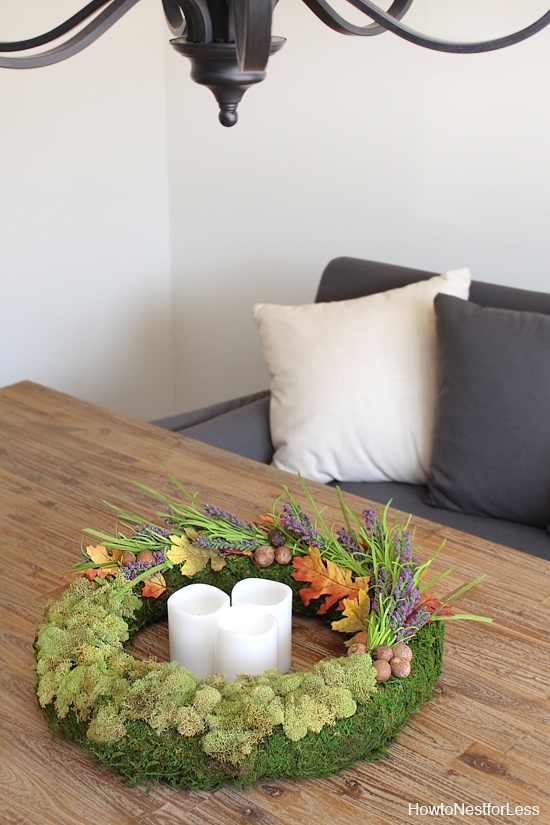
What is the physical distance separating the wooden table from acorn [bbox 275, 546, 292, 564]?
0.32 feet

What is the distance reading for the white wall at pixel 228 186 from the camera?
2.73 m

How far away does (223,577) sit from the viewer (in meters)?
1.34

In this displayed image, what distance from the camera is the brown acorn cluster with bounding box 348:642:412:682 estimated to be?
109 cm

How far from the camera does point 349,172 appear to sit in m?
3.07

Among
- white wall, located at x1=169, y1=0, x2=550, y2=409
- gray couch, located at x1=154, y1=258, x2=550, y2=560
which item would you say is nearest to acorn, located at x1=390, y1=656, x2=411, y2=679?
gray couch, located at x1=154, y1=258, x2=550, y2=560

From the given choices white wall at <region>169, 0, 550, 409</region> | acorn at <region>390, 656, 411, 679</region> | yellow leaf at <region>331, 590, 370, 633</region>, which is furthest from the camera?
white wall at <region>169, 0, 550, 409</region>

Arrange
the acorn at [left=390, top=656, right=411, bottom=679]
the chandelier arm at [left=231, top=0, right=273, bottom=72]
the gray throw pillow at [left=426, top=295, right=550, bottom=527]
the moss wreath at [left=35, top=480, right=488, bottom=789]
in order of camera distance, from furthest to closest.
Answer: the gray throw pillow at [left=426, top=295, right=550, bottom=527] → the acorn at [left=390, top=656, right=411, bottom=679] → the moss wreath at [left=35, top=480, right=488, bottom=789] → the chandelier arm at [left=231, top=0, right=273, bottom=72]

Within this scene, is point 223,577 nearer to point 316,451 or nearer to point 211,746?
point 211,746

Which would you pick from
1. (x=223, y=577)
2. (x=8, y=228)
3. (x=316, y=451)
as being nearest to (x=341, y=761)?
(x=223, y=577)

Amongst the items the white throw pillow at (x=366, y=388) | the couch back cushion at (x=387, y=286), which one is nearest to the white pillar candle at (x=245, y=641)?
the white throw pillow at (x=366, y=388)

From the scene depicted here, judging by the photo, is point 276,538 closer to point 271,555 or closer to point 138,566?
point 271,555

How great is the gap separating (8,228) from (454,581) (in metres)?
2.23

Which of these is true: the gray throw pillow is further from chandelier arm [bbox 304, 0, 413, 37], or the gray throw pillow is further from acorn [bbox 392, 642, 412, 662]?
chandelier arm [bbox 304, 0, 413, 37]

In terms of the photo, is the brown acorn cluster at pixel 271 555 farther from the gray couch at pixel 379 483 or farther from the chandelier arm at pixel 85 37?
the gray couch at pixel 379 483
